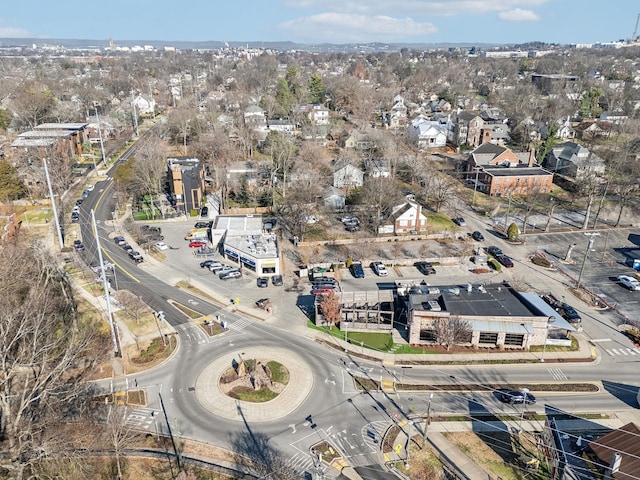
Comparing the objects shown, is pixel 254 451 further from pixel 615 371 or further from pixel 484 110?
pixel 484 110

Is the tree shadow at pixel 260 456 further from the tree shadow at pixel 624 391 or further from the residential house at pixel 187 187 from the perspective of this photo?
the residential house at pixel 187 187

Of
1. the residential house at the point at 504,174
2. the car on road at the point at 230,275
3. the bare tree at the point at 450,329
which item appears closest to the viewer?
the bare tree at the point at 450,329

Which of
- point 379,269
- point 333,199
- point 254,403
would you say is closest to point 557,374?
point 379,269

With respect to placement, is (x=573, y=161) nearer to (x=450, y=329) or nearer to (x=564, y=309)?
(x=564, y=309)

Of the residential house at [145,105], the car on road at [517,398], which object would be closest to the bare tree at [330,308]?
the car on road at [517,398]

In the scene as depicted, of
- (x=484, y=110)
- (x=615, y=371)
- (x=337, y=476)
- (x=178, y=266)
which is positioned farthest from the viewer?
(x=484, y=110)

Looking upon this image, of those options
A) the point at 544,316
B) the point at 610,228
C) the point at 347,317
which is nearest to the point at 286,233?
the point at 347,317
